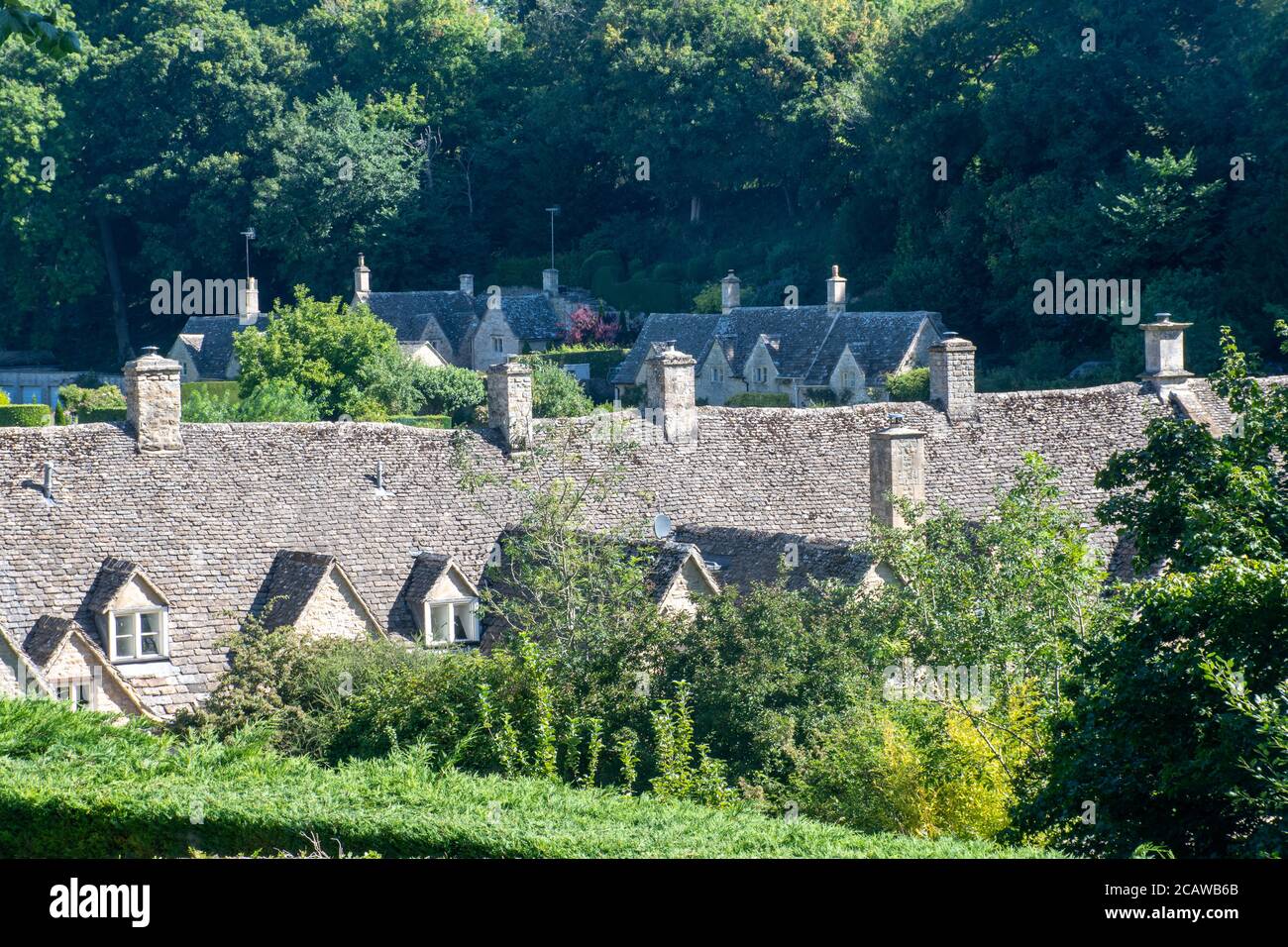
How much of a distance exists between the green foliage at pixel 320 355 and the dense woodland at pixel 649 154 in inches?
814

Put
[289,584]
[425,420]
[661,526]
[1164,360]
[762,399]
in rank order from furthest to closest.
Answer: [762,399], [425,420], [1164,360], [661,526], [289,584]

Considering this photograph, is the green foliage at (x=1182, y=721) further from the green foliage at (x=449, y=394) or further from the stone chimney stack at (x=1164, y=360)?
the green foliage at (x=449, y=394)

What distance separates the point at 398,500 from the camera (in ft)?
93.7

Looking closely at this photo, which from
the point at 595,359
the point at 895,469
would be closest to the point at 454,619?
the point at 895,469

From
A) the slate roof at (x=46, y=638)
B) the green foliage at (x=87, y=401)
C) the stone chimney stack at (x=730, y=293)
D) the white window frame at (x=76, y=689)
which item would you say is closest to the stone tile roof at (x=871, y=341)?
the stone chimney stack at (x=730, y=293)

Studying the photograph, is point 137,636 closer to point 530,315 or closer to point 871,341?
point 871,341

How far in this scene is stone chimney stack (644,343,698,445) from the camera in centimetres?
3048

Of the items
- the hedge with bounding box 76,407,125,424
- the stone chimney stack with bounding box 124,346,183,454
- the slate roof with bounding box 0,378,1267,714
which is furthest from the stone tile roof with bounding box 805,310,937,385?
the stone chimney stack with bounding box 124,346,183,454

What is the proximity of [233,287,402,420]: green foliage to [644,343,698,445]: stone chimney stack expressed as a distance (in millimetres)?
27120

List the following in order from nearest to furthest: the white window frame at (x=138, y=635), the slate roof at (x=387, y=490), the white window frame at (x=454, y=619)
→ 1. the white window frame at (x=138, y=635)
2. the slate roof at (x=387, y=490)
3. the white window frame at (x=454, y=619)

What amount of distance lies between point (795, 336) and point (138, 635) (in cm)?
4314

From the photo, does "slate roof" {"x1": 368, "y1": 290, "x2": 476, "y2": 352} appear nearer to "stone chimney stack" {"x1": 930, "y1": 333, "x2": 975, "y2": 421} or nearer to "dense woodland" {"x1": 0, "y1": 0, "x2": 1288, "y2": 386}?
"dense woodland" {"x1": 0, "y1": 0, "x2": 1288, "y2": 386}

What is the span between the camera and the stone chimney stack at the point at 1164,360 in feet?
107
